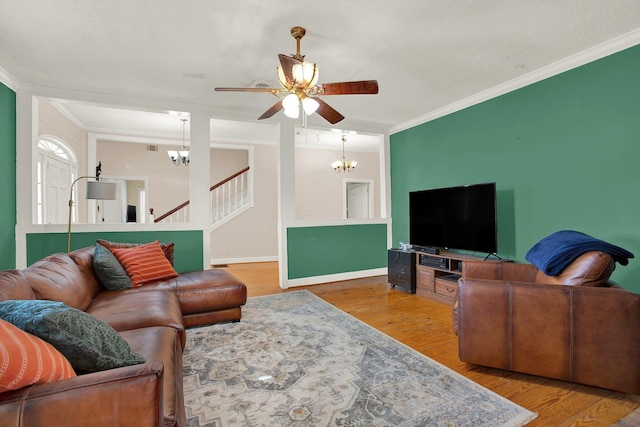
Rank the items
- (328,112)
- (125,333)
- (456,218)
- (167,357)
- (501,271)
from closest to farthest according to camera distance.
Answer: (167,357) → (125,333) → (501,271) → (328,112) → (456,218)

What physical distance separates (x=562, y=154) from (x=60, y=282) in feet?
14.7

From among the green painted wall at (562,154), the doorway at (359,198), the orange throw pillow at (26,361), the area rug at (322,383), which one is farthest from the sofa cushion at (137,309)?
the doorway at (359,198)

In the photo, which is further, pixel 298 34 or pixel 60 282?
pixel 298 34

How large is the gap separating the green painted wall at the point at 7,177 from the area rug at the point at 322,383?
235 cm

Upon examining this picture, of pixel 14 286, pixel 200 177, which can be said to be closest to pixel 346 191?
pixel 200 177

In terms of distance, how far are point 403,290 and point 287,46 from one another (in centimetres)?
344

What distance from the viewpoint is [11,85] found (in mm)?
3467

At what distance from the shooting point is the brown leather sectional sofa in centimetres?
90

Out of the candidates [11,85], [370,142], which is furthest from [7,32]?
[370,142]

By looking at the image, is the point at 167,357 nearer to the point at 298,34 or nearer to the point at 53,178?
the point at 298,34

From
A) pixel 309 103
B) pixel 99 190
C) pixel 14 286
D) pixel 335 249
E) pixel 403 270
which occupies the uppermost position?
pixel 309 103

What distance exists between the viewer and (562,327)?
1.95 meters

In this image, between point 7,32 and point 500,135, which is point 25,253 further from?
point 500,135

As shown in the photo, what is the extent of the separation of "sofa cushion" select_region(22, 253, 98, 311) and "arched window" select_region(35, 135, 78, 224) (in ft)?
8.09
